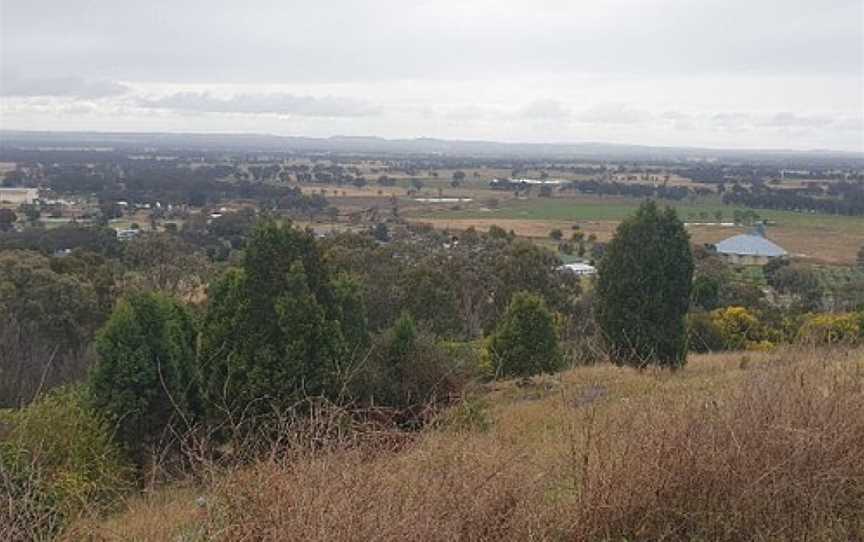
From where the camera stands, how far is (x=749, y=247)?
147 feet

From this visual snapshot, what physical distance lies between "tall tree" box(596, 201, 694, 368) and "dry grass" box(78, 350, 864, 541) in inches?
426

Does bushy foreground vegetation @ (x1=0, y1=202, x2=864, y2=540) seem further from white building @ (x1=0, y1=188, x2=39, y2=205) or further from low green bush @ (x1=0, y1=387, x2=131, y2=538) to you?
white building @ (x1=0, y1=188, x2=39, y2=205)

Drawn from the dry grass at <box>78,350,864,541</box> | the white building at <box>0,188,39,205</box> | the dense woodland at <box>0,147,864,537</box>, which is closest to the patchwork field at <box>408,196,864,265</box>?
the dense woodland at <box>0,147,864,537</box>

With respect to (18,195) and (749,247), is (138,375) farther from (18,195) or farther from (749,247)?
(18,195)

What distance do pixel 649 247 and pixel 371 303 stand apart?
10.4 m

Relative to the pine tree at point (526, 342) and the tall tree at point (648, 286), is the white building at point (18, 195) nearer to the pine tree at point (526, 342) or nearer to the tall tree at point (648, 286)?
the pine tree at point (526, 342)

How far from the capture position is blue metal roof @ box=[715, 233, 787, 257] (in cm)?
4409

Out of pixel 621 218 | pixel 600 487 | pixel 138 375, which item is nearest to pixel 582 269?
pixel 621 218

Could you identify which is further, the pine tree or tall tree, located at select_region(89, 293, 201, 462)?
the pine tree

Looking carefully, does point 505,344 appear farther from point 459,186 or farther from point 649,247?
point 459,186

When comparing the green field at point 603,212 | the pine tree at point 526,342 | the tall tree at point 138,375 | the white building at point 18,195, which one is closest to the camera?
the tall tree at point 138,375

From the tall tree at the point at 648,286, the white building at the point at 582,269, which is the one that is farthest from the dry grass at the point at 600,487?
the white building at the point at 582,269

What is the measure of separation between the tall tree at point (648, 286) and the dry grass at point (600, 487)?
35.5 feet

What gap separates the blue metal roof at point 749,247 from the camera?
145 ft
